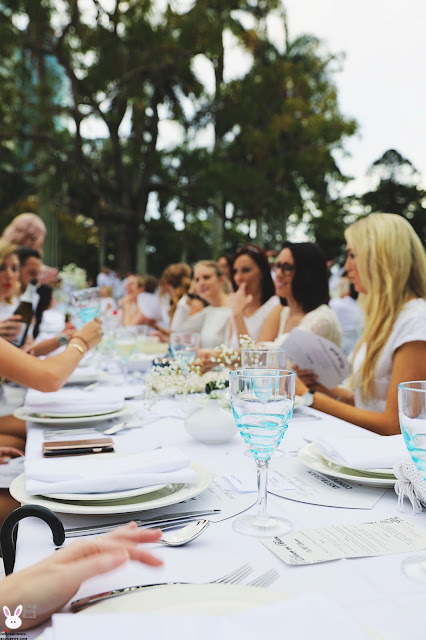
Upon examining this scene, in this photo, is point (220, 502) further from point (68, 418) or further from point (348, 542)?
point (68, 418)

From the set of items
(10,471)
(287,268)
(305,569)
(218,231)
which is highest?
(218,231)

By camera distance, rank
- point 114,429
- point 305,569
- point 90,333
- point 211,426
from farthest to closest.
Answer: point 90,333 < point 114,429 < point 211,426 < point 305,569

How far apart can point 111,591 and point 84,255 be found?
69.7 ft

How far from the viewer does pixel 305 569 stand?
2.49 ft

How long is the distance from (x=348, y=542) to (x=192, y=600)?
0.31 m

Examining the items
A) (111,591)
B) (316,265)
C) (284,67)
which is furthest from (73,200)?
(111,591)

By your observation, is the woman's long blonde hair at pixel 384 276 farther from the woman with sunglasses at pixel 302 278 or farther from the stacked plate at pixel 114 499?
the stacked plate at pixel 114 499

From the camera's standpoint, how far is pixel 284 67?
1507cm

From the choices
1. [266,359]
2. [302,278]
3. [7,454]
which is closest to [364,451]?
[266,359]

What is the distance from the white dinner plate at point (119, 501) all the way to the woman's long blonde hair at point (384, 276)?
1214 mm

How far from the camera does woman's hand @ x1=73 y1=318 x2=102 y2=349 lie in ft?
6.27

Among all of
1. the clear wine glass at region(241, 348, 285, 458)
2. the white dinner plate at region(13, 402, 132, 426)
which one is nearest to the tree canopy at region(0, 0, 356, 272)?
the white dinner plate at region(13, 402, 132, 426)

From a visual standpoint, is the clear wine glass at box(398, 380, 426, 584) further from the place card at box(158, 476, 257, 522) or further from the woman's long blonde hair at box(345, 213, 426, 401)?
the woman's long blonde hair at box(345, 213, 426, 401)

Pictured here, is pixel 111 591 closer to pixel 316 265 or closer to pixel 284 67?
pixel 316 265
